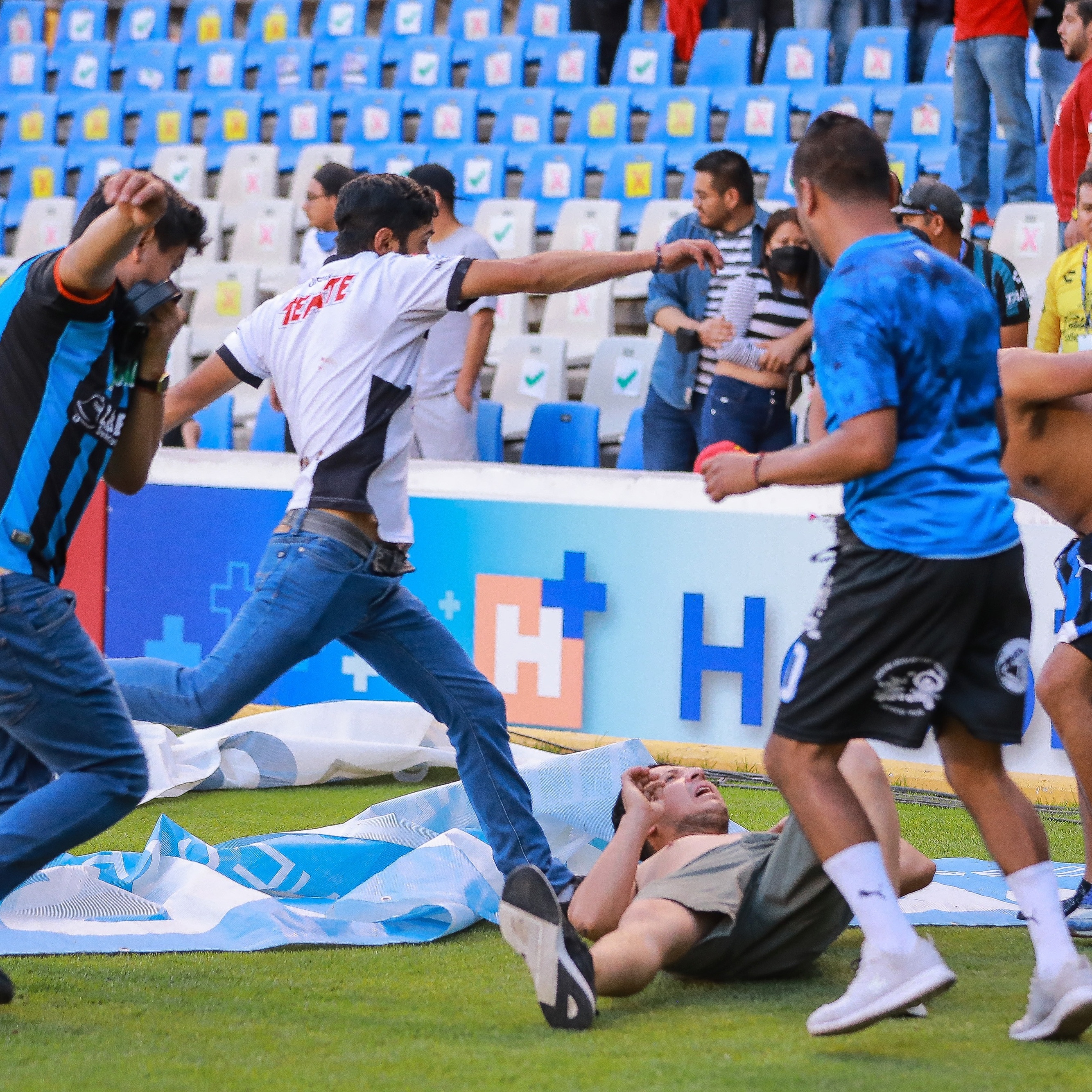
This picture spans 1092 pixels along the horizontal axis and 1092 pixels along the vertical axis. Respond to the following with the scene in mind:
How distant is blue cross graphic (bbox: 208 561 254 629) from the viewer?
6840 millimetres

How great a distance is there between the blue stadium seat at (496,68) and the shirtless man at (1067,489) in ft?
29.2

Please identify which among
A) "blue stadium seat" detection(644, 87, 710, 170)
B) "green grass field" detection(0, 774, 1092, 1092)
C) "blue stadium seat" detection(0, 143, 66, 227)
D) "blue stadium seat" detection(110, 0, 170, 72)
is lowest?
"green grass field" detection(0, 774, 1092, 1092)

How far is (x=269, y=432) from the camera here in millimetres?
8062

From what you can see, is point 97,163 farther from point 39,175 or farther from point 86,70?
point 86,70

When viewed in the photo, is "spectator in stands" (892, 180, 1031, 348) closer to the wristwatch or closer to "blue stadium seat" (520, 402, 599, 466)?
"blue stadium seat" (520, 402, 599, 466)

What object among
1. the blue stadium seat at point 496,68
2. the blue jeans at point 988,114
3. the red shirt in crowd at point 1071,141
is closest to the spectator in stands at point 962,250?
the red shirt in crowd at point 1071,141

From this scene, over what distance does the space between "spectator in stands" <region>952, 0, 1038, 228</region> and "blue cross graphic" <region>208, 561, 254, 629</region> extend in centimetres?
451

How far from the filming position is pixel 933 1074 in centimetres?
273

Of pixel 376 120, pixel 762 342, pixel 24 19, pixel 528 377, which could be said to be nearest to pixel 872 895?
pixel 762 342

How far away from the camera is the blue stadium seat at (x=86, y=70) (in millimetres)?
13930

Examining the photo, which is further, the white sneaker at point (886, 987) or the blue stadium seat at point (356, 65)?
the blue stadium seat at point (356, 65)

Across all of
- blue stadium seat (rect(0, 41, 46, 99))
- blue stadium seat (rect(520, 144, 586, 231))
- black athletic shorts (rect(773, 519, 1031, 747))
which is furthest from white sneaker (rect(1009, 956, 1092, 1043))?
blue stadium seat (rect(0, 41, 46, 99))

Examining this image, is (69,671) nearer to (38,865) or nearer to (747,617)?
(38,865)

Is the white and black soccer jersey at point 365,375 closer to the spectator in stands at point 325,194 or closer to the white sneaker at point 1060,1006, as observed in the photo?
the white sneaker at point 1060,1006
